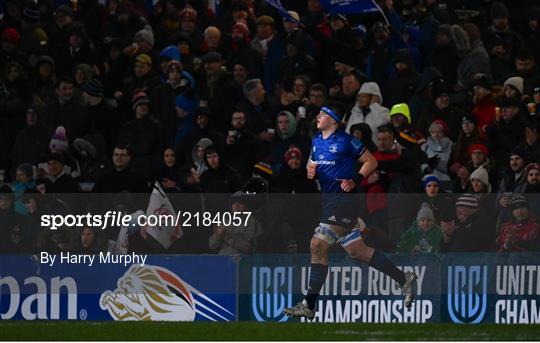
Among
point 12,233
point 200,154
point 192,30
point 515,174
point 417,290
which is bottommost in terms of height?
point 417,290

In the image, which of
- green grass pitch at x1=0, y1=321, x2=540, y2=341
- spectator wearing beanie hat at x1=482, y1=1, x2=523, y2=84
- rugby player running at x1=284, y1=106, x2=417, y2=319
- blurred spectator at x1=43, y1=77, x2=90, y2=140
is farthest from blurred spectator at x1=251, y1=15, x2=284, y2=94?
green grass pitch at x1=0, y1=321, x2=540, y2=341

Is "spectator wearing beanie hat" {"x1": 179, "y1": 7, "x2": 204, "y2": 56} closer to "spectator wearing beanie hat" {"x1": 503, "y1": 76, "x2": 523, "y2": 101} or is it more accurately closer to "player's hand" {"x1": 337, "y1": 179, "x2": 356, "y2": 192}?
"spectator wearing beanie hat" {"x1": 503, "y1": 76, "x2": 523, "y2": 101}

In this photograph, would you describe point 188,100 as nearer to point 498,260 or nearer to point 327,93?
point 327,93

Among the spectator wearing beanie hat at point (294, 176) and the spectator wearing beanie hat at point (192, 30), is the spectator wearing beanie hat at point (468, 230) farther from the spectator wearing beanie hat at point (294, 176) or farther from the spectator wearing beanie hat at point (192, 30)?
the spectator wearing beanie hat at point (192, 30)

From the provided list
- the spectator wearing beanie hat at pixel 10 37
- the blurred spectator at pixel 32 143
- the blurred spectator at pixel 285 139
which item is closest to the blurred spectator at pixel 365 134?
the blurred spectator at pixel 285 139

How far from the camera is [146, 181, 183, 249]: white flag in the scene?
17.0m

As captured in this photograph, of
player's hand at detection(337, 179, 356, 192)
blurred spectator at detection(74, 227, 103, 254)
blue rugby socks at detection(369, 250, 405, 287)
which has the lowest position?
blue rugby socks at detection(369, 250, 405, 287)

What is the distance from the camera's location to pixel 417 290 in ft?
54.9

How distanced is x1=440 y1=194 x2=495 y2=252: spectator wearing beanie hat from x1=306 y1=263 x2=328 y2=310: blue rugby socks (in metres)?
1.60

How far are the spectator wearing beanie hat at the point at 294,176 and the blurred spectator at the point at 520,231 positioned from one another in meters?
2.38

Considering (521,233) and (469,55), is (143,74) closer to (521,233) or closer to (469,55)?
(469,55)

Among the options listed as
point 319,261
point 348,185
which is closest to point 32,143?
point 319,261

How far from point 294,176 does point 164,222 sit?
5.95 ft

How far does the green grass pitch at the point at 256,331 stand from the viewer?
50.3 feet
